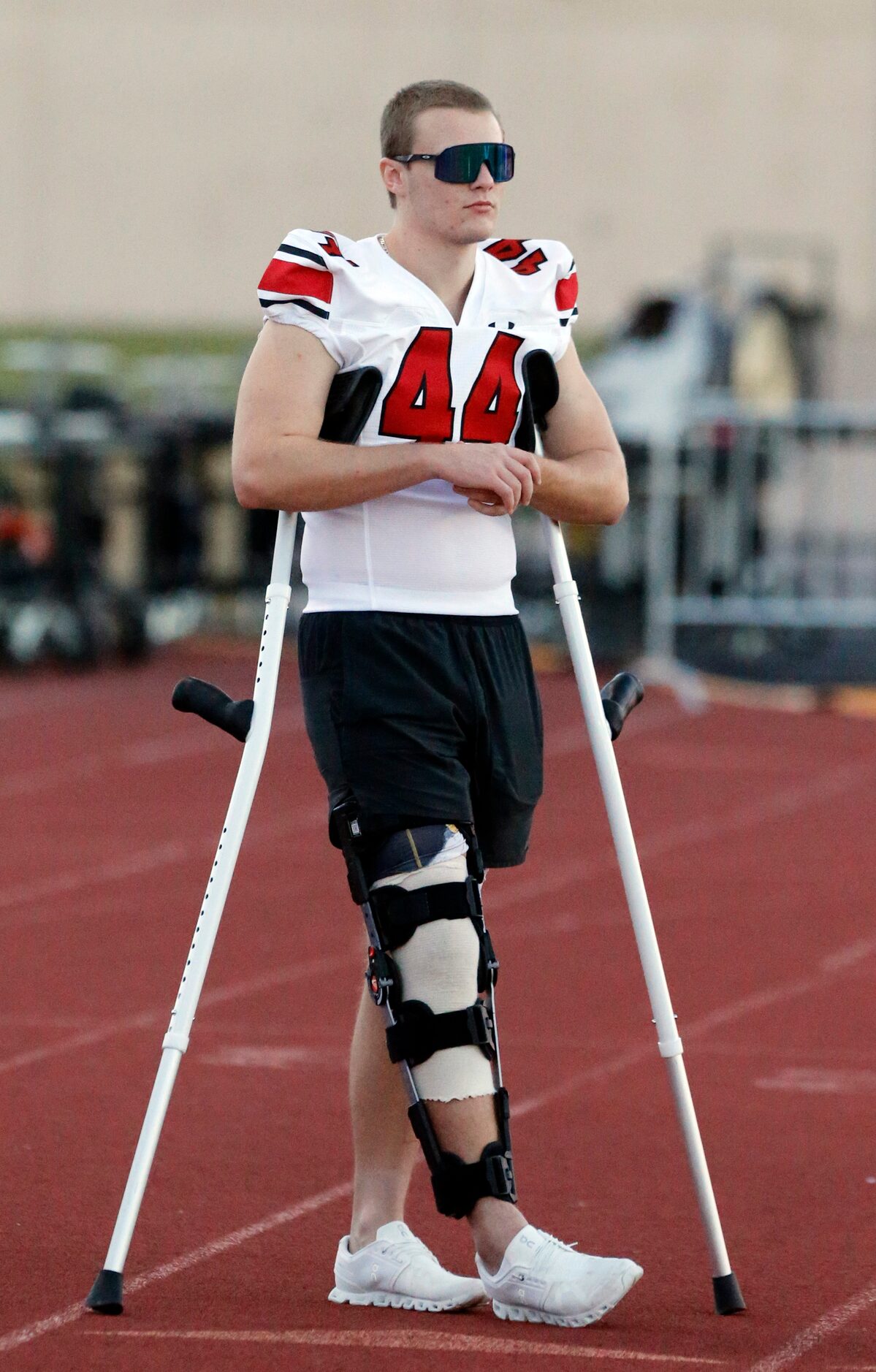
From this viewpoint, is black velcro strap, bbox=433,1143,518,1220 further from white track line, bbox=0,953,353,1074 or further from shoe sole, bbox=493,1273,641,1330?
white track line, bbox=0,953,353,1074

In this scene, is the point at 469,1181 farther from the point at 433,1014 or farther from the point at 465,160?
the point at 465,160

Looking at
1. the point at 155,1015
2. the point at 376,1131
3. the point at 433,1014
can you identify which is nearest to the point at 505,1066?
the point at 155,1015

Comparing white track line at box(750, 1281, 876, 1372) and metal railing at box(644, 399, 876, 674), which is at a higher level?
white track line at box(750, 1281, 876, 1372)

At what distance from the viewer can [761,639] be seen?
17.7m

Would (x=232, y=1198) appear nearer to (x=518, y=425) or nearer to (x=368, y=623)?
(x=368, y=623)

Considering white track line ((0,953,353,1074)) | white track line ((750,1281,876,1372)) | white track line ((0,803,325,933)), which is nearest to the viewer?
white track line ((750,1281,876,1372))

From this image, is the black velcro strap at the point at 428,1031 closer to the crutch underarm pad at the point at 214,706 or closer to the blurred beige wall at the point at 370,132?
the crutch underarm pad at the point at 214,706

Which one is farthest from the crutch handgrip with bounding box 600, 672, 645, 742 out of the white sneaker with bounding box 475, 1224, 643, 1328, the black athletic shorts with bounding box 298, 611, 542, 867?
the white sneaker with bounding box 475, 1224, 643, 1328

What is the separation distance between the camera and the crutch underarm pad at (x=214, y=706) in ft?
12.5

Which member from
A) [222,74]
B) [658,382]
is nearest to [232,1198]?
[658,382]

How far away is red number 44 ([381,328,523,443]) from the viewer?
381 cm

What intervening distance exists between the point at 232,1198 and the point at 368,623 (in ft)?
4.82

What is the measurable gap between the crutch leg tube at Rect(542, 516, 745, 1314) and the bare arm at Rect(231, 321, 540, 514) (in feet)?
1.11

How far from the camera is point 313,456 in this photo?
3.75 metres
